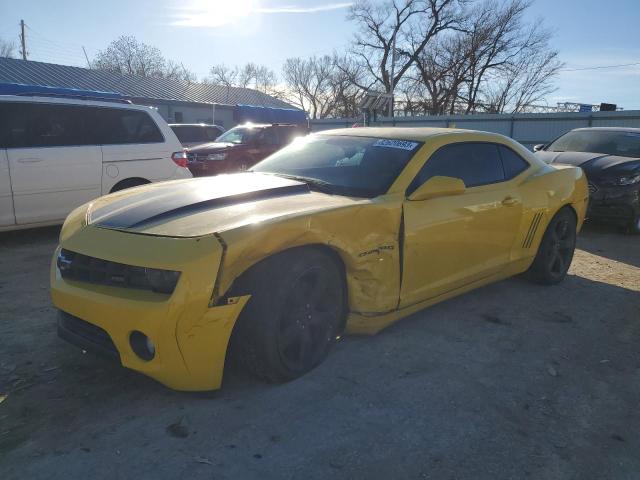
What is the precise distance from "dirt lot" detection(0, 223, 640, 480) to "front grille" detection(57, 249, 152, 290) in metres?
0.61

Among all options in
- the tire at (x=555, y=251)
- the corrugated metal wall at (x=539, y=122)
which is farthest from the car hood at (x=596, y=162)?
the corrugated metal wall at (x=539, y=122)

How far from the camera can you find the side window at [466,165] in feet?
11.8

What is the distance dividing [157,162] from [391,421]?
5.35 m

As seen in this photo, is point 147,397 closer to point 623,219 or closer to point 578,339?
point 578,339

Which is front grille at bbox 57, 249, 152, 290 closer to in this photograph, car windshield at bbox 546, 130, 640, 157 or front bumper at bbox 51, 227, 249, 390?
front bumper at bbox 51, 227, 249, 390

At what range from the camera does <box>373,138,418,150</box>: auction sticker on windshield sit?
11.9 feet

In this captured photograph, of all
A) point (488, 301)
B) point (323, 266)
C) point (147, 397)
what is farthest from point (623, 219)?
point (147, 397)

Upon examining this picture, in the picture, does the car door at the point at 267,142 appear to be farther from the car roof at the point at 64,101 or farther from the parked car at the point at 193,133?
the car roof at the point at 64,101

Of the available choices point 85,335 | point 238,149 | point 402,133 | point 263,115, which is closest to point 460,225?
point 402,133

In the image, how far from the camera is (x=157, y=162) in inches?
270

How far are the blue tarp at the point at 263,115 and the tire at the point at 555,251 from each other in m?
20.8

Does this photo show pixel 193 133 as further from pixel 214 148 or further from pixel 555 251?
pixel 555 251

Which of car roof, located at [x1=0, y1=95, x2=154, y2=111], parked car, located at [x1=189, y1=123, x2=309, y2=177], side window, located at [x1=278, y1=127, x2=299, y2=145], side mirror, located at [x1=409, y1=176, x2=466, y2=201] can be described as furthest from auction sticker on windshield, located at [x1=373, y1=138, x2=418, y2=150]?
side window, located at [x1=278, y1=127, x2=299, y2=145]

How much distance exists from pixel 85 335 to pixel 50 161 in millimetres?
4096
